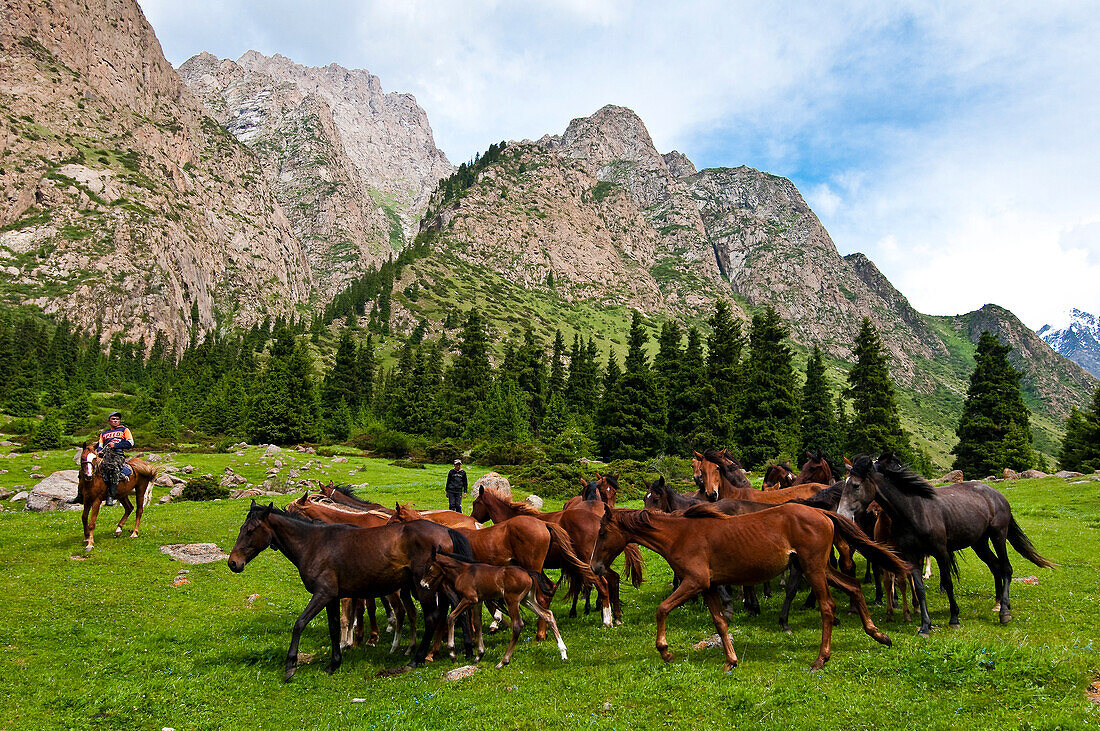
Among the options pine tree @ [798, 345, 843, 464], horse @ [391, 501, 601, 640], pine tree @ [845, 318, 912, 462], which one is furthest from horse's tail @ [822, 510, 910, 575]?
pine tree @ [798, 345, 843, 464]

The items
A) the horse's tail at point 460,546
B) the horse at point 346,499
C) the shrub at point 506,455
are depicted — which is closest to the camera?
the horse's tail at point 460,546

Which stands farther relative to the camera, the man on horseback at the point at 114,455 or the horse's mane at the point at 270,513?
the man on horseback at the point at 114,455

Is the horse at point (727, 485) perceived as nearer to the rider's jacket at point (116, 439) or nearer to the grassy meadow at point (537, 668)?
the grassy meadow at point (537, 668)

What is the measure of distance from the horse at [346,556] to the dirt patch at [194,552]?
7531 millimetres

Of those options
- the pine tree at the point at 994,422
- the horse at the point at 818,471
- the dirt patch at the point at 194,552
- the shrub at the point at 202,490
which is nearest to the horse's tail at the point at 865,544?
the horse at the point at 818,471

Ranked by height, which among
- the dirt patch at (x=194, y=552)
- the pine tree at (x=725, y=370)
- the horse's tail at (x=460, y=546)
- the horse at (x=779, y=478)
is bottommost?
the dirt patch at (x=194, y=552)

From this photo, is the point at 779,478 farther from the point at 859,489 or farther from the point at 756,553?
the point at 756,553

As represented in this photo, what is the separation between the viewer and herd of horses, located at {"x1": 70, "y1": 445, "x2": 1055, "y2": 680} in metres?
8.79

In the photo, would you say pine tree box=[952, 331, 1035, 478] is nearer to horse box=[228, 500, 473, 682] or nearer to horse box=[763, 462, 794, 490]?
horse box=[763, 462, 794, 490]

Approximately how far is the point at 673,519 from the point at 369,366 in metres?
99.9

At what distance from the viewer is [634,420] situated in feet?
190

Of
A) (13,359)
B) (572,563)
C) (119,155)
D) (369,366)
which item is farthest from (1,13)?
(572,563)

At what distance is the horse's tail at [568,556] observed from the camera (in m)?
10.6

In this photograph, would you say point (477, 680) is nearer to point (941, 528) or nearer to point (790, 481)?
point (941, 528)
